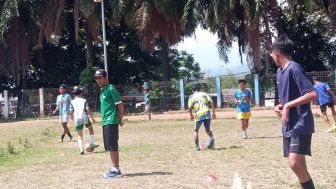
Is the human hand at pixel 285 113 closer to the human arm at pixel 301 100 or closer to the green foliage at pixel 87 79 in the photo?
the human arm at pixel 301 100

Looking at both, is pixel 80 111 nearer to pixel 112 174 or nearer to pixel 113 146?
pixel 113 146

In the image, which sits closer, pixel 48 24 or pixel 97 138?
pixel 97 138

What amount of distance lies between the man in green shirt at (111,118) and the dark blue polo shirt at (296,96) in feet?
12.5

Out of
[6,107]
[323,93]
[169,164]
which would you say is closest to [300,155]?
[169,164]

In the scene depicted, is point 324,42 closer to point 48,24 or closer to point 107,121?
point 48,24

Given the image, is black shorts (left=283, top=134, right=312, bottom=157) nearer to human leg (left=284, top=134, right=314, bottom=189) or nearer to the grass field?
human leg (left=284, top=134, right=314, bottom=189)

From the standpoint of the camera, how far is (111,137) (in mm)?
9227

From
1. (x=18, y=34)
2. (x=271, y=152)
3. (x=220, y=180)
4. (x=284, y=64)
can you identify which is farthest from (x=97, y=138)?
(x=18, y=34)

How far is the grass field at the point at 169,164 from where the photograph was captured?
8.48 meters

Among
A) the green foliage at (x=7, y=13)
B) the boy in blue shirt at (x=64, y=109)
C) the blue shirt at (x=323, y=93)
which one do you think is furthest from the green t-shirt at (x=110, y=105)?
the green foliage at (x=7, y=13)

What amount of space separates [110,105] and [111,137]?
23.0 inches

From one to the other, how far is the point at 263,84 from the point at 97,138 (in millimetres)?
16177

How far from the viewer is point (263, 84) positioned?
104ft

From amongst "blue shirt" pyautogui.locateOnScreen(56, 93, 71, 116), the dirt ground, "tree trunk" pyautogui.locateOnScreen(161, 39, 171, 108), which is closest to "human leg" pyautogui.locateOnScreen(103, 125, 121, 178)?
"blue shirt" pyautogui.locateOnScreen(56, 93, 71, 116)
